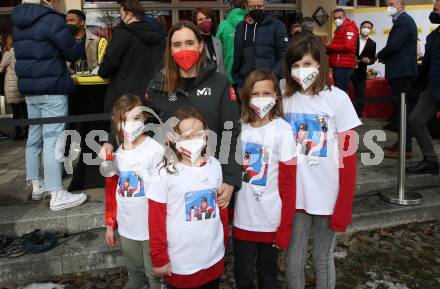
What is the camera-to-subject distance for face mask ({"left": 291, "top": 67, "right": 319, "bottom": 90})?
2.32m

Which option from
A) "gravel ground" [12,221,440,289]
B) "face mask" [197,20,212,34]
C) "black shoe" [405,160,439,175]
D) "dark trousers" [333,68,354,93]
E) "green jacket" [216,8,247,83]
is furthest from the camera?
"dark trousers" [333,68,354,93]

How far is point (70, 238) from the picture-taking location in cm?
369

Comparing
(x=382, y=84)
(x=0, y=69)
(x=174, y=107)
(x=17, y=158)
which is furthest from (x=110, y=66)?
(x=382, y=84)

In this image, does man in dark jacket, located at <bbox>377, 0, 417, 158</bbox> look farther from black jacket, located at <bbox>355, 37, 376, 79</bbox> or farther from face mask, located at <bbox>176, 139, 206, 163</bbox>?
face mask, located at <bbox>176, 139, 206, 163</bbox>

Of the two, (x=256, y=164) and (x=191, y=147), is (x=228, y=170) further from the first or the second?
(x=191, y=147)

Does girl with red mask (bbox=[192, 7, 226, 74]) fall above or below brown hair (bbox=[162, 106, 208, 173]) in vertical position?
above

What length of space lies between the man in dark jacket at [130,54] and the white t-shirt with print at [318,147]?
5.75 ft

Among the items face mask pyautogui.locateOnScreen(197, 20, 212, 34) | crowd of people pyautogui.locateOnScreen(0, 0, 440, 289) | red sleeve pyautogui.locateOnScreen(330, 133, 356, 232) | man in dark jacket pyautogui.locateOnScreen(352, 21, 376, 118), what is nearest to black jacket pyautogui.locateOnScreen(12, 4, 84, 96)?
face mask pyautogui.locateOnScreen(197, 20, 212, 34)

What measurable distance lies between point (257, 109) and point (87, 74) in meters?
2.73

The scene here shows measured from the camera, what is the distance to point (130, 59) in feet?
12.6

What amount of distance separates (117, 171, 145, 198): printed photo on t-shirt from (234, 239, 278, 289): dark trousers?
610 mm

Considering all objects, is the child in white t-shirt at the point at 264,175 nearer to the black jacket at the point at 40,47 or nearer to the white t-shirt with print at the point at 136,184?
the white t-shirt with print at the point at 136,184

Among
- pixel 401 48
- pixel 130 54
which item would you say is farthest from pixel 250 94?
pixel 401 48

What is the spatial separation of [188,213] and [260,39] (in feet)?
9.91
